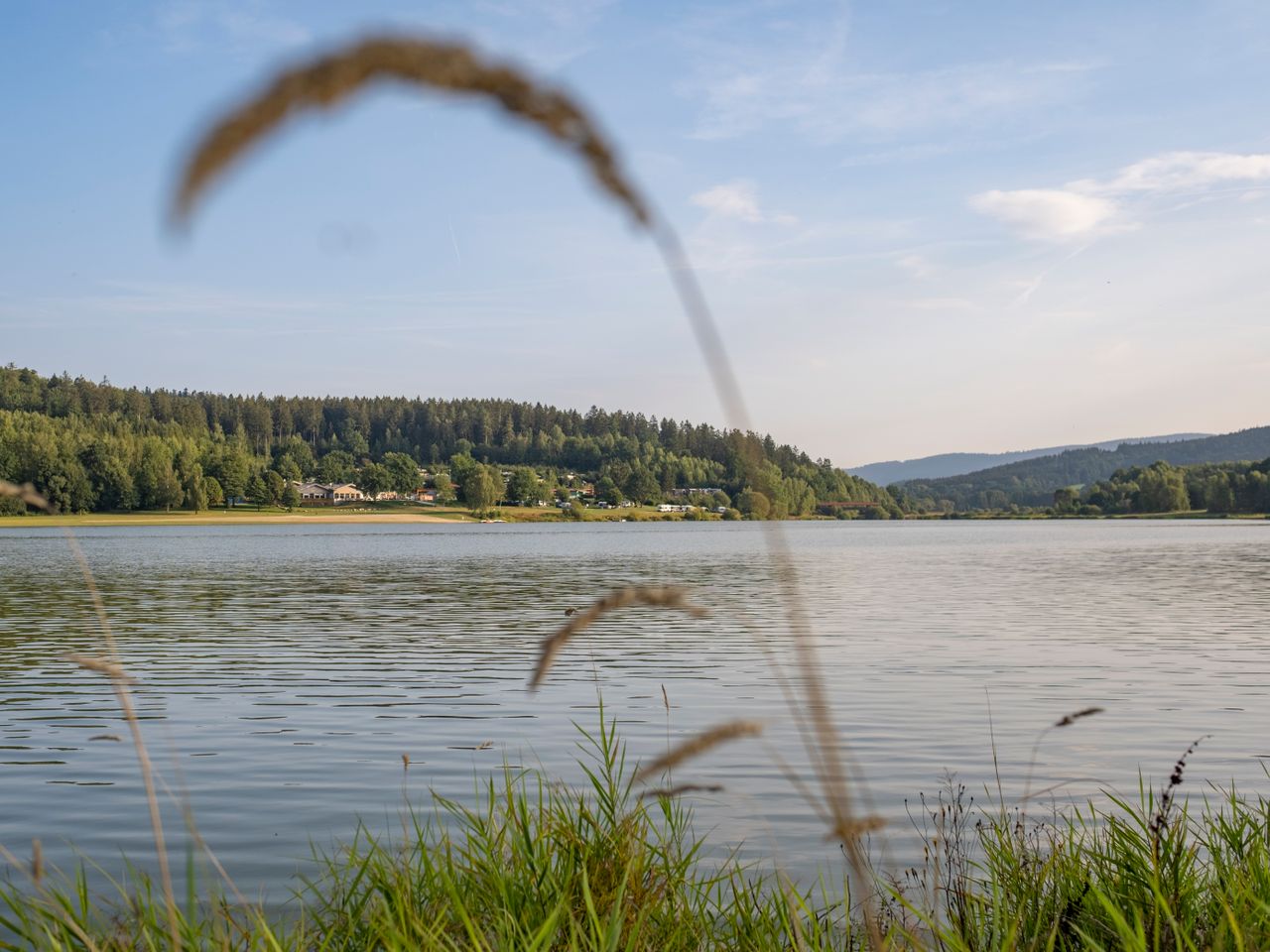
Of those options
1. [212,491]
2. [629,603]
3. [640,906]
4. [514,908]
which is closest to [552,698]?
[640,906]

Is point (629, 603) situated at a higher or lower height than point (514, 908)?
higher

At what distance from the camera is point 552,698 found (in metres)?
19.5

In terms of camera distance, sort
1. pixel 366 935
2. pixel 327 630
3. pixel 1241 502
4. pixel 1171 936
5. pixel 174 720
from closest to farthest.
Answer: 1. pixel 1171 936
2. pixel 366 935
3. pixel 174 720
4. pixel 327 630
5. pixel 1241 502

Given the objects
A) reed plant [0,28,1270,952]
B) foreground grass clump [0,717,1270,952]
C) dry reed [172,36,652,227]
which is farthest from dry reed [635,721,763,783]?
foreground grass clump [0,717,1270,952]

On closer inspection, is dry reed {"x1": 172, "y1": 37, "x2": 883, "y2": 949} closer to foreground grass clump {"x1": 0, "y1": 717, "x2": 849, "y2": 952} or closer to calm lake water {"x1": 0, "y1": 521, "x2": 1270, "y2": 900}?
calm lake water {"x1": 0, "y1": 521, "x2": 1270, "y2": 900}

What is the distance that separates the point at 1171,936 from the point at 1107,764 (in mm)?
9459

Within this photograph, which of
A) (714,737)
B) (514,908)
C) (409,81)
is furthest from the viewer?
(514,908)

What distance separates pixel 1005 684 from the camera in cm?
2086

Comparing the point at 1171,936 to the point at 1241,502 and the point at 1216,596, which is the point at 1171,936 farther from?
the point at 1241,502

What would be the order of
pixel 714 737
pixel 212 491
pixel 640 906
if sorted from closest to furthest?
1. pixel 714 737
2. pixel 640 906
3. pixel 212 491

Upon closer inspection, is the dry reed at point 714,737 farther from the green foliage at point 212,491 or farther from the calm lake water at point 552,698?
the green foliage at point 212,491

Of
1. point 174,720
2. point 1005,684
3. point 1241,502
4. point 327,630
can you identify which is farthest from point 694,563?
point 1241,502

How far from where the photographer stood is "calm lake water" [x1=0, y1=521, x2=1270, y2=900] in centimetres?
1198

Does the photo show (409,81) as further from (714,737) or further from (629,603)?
(714,737)
